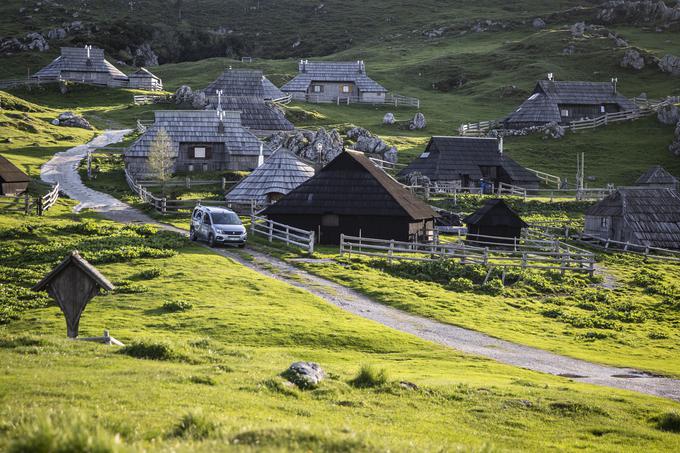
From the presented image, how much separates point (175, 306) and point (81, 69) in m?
91.2

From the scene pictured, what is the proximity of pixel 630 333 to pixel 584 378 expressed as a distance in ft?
30.7

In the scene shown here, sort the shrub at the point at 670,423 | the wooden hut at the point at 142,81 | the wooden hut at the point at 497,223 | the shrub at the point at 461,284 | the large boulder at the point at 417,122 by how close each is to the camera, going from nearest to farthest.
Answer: the shrub at the point at 670,423, the shrub at the point at 461,284, the wooden hut at the point at 497,223, the large boulder at the point at 417,122, the wooden hut at the point at 142,81

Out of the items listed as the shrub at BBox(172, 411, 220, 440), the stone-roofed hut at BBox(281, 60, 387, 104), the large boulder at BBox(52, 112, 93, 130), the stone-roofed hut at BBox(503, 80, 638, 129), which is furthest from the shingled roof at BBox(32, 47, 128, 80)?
the shrub at BBox(172, 411, 220, 440)

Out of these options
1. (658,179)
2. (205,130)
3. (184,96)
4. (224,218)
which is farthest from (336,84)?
(224,218)

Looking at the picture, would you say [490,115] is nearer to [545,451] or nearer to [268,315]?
[268,315]

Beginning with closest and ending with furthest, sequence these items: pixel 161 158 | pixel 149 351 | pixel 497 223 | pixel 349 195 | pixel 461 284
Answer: pixel 149 351, pixel 461 284, pixel 349 195, pixel 497 223, pixel 161 158

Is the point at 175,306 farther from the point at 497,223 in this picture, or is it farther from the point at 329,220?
the point at 497,223

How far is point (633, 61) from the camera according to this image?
394 ft

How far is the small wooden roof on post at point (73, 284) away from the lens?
62.5 ft

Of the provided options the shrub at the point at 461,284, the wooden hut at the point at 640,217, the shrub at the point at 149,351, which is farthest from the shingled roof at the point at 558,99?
the shrub at the point at 149,351

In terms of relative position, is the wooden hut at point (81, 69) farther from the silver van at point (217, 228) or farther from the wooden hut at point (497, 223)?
the wooden hut at point (497, 223)

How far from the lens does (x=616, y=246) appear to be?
52.6 meters

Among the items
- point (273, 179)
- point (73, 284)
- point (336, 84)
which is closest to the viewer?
point (73, 284)

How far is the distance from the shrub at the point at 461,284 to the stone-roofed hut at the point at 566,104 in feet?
200
